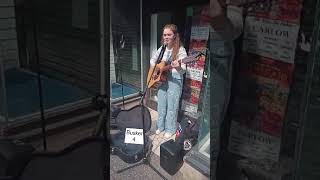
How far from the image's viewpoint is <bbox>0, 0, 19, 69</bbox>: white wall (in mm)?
1896

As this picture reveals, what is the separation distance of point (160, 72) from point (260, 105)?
449 millimetres

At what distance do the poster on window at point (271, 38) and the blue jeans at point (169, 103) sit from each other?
0.34m

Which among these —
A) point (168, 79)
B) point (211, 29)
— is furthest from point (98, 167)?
point (211, 29)

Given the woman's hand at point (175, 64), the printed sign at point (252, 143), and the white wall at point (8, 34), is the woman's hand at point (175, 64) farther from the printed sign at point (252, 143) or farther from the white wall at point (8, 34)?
the white wall at point (8, 34)

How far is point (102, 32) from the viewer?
1520 millimetres

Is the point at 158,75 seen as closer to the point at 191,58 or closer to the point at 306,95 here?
the point at 191,58

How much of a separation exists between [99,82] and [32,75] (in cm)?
56

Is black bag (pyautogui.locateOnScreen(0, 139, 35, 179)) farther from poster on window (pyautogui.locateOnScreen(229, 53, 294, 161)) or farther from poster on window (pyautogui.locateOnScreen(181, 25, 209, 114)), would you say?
poster on window (pyautogui.locateOnScreen(229, 53, 294, 161))

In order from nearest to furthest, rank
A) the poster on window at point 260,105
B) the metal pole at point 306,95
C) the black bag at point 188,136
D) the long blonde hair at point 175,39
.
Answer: the metal pole at point 306,95 → the poster on window at point 260,105 → the long blonde hair at point 175,39 → the black bag at point 188,136

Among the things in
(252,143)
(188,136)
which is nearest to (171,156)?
(188,136)

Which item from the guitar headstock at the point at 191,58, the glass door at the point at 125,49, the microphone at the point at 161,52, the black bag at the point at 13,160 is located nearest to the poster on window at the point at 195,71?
the guitar headstock at the point at 191,58

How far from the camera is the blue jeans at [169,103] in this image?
1.54 metres

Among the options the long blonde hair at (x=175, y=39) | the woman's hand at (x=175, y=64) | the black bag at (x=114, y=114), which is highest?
the long blonde hair at (x=175, y=39)

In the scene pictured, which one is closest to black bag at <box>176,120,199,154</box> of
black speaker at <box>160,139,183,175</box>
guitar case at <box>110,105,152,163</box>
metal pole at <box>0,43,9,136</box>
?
black speaker at <box>160,139,183,175</box>
